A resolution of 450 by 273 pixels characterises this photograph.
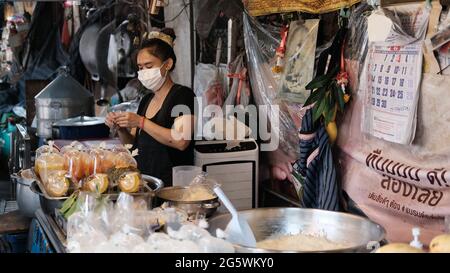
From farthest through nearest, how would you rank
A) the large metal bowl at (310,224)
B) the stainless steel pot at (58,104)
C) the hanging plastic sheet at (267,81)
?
the stainless steel pot at (58,104) → the hanging plastic sheet at (267,81) → the large metal bowl at (310,224)

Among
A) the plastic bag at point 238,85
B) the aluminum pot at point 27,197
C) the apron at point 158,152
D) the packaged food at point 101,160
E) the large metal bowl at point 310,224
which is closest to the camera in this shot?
the large metal bowl at point 310,224

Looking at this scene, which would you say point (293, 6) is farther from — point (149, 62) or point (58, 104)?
point (58, 104)

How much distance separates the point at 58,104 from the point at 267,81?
199cm

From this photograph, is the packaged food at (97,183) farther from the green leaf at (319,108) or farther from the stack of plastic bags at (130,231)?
the green leaf at (319,108)

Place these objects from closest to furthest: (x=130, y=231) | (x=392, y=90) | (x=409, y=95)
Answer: (x=130, y=231), (x=409, y=95), (x=392, y=90)

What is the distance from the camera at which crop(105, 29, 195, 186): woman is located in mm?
3256

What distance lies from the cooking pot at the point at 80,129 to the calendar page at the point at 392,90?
2241 mm

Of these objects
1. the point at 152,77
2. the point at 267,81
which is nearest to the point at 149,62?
the point at 152,77

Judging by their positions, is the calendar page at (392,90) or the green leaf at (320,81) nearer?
the calendar page at (392,90)

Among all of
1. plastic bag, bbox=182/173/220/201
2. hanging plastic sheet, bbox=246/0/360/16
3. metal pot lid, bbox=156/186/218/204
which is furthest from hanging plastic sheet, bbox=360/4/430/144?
metal pot lid, bbox=156/186/218/204

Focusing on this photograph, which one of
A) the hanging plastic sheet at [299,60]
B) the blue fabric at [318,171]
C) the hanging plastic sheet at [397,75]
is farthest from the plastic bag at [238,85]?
the hanging plastic sheet at [397,75]

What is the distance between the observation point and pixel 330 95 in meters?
3.46

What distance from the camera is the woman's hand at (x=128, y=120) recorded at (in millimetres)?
3232
